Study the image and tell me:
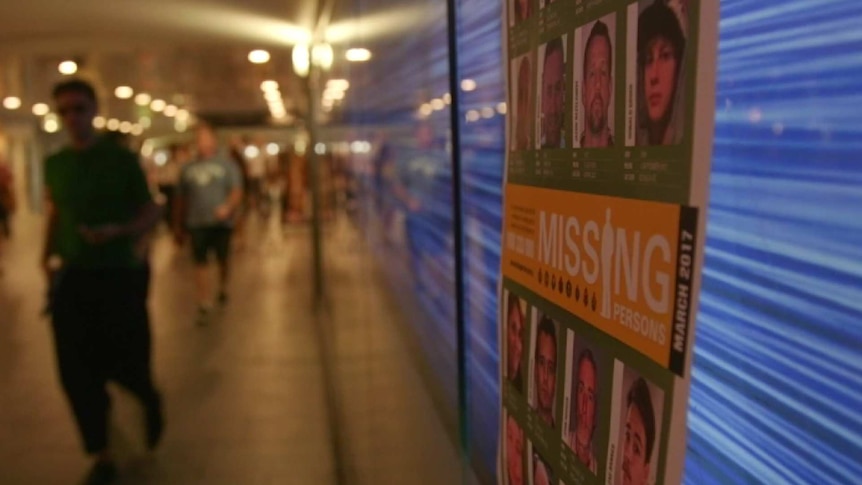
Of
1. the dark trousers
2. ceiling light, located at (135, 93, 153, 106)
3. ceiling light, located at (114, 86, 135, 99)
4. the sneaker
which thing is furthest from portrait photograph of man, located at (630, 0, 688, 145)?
ceiling light, located at (135, 93, 153, 106)

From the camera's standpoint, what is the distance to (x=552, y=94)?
108 centimetres

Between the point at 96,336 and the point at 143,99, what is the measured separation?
14.2 metres

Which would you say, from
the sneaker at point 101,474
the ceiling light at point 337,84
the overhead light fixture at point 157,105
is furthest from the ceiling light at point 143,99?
the sneaker at point 101,474

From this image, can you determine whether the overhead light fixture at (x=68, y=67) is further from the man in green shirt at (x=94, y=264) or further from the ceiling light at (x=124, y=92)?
the man in green shirt at (x=94, y=264)

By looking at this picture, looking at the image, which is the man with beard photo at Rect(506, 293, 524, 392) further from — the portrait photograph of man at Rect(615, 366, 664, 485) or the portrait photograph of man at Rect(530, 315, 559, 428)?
the portrait photograph of man at Rect(615, 366, 664, 485)

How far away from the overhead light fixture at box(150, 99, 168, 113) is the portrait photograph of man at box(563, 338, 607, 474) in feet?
59.6

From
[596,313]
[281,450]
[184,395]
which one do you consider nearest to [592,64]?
[596,313]

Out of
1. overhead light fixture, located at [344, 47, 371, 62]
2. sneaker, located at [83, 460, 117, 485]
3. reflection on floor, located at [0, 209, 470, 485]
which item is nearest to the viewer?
reflection on floor, located at [0, 209, 470, 485]

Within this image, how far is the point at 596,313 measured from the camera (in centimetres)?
97

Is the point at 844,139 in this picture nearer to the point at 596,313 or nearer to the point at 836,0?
the point at 836,0

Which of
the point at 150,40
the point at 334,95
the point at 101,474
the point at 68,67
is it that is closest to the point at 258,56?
the point at 150,40

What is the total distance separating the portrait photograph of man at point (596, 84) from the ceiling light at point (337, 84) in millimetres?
3534

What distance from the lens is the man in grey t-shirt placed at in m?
8.34

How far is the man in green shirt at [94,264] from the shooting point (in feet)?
13.8
